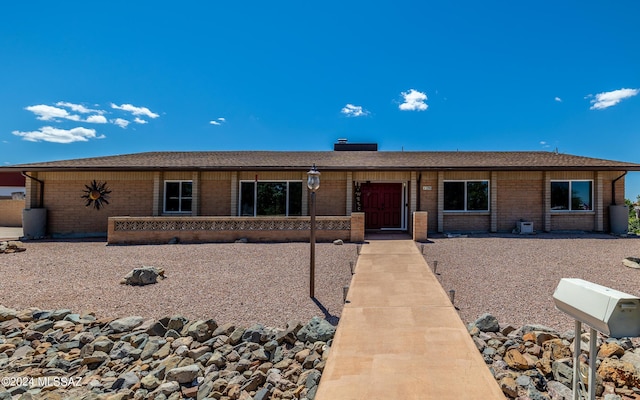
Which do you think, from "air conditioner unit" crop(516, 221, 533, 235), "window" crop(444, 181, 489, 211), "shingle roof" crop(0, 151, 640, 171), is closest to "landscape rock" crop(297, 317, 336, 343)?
"shingle roof" crop(0, 151, 640, 171)

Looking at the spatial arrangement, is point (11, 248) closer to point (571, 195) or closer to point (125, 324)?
point (125, 324)

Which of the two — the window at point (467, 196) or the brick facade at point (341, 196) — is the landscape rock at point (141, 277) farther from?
the window at point (467, 196)

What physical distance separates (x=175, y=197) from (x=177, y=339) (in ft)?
34.8

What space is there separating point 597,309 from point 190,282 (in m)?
6.66

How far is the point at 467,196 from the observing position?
13438 mm

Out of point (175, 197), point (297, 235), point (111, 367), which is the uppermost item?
point (175, 197)

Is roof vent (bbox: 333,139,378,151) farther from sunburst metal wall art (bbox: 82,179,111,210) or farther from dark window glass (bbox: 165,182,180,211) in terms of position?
sunburst metal wall art (bbox: 82,179,111,210)

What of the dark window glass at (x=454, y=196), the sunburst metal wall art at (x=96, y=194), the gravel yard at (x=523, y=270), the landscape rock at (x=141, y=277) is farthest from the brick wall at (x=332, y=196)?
the sunburst metal wall art at (x=96, y=194)

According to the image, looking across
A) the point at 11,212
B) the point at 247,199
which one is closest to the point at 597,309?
the point at 247,199

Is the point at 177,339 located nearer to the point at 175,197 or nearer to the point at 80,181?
the point at 175,197

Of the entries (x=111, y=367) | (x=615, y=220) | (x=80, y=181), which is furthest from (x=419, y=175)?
(x=80, y=181)

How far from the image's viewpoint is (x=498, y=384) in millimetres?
3131

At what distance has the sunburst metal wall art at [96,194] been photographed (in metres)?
13.5

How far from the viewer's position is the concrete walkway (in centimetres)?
296
